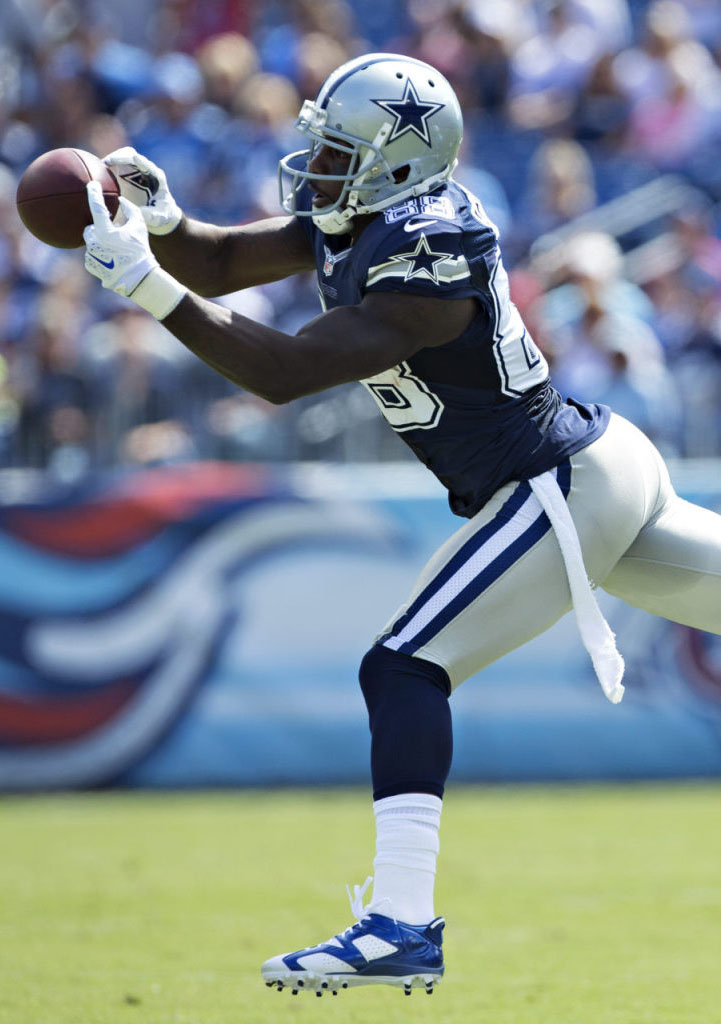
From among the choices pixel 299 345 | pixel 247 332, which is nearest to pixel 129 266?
pixel 247 332

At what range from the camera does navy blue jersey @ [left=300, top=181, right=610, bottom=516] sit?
3316mm

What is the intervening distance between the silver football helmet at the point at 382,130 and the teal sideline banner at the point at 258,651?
435cm

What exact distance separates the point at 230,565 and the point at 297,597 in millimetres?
383

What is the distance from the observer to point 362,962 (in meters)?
3.17

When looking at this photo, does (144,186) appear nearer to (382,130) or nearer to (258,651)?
(382,130)

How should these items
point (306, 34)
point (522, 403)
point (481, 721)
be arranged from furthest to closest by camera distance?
point (306, 34), point (481, 721), point (522, 403)

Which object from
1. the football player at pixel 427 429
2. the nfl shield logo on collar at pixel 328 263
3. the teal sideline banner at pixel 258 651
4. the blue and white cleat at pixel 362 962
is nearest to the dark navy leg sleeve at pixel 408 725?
the football player at pixel 427 429

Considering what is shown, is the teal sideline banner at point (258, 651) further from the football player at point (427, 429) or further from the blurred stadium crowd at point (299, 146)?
the football player at point (427, 429)

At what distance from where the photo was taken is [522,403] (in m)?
3.57

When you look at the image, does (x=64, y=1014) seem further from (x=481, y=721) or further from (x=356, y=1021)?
(x=481, y=721)

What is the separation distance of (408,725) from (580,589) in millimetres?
517

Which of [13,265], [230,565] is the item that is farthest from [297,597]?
[13,265]

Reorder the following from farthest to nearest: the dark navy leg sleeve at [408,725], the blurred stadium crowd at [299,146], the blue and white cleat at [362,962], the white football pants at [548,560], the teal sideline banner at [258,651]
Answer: the blurred stadium crowd at [299,146], the teal sideline banner at [258,651], the white football pants at [548,560], the dark navy leg sleeve at [408,725], the blue and white cleat at [362,962]

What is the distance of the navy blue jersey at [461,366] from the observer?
332cm
